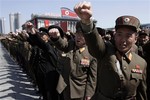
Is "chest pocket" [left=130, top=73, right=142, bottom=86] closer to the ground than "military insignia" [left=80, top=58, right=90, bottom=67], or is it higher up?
higher up

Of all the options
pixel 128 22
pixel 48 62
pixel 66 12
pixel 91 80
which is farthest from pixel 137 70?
pixel 66 12

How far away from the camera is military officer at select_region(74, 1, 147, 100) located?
93.4 inches

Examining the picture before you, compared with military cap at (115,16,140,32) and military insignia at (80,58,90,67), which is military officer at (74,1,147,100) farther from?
military insignia at (80,58,90,67)

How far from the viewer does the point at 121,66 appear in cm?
251

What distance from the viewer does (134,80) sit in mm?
2553

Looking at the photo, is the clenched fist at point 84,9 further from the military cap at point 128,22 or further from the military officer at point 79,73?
the military officer at point 79,73

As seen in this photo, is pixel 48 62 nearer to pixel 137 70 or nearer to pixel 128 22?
pixel 137 70

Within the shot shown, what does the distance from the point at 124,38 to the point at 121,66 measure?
28cm

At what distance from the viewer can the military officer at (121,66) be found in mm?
2373

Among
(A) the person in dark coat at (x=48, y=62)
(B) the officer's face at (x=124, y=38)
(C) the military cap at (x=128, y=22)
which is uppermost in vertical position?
(C) the military cap at (x=128, y=22)

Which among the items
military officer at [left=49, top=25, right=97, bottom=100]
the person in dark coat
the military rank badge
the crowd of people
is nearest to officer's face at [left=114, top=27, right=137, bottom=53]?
the crowd of people

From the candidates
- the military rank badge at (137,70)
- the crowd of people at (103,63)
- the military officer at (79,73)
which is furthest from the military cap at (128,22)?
the military officer at (79,73)

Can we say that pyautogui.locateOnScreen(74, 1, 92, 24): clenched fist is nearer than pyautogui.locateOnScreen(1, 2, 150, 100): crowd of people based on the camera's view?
Yes

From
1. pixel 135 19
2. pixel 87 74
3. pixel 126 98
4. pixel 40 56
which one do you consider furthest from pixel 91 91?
pixel 40 56
